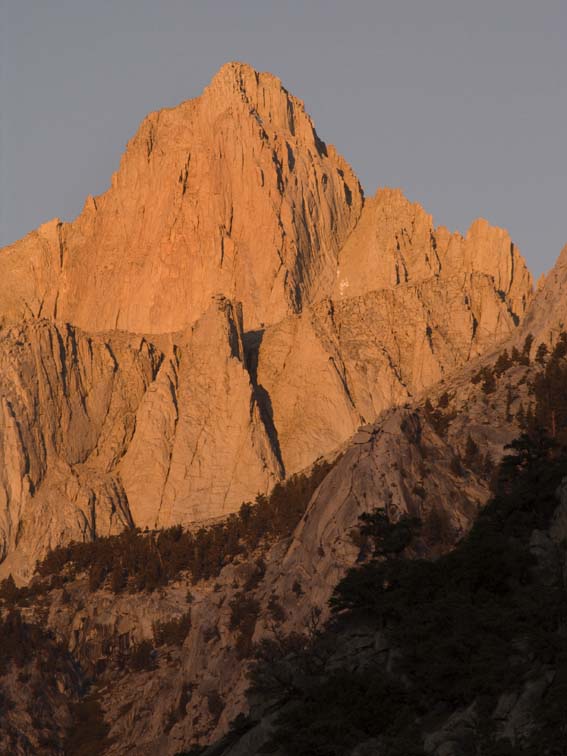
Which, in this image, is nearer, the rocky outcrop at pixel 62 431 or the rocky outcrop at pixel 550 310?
the rocky outcrop at pixel 550 310

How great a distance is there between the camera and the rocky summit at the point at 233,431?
128500mm

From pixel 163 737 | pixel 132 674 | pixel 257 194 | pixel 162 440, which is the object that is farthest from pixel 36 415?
pixel 163 737

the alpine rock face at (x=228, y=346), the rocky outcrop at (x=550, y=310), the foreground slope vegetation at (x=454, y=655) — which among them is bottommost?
the foreground slope vegetation at (x=454, y=655)

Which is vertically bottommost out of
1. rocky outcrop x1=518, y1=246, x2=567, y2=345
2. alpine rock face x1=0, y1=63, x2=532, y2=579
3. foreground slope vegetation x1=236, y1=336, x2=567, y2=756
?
foreground slope vegetation x1=236, y1=336, x2=567, y2=756

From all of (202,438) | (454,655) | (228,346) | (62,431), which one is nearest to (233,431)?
(202,438)

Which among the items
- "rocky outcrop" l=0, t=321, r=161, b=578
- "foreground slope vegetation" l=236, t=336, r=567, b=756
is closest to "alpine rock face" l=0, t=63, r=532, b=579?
"rocky outcrop" l=0, t=321, r=161, b=578

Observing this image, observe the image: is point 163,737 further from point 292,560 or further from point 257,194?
point 257,194

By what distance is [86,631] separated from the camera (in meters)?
148

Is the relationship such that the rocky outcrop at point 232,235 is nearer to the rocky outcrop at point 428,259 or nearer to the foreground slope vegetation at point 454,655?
the rocky outcrop at point 428,259

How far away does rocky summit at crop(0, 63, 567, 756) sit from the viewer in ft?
422

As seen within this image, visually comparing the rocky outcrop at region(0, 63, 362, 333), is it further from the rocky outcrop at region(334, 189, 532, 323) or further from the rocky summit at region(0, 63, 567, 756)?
the rocky outcrop at region(334, 189, 532, 323)

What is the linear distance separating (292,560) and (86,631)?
23.6 metres

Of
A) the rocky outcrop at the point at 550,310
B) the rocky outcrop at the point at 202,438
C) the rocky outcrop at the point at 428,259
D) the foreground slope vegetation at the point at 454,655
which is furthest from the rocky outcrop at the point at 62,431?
the foreground slope vegetation at the point at 454,655

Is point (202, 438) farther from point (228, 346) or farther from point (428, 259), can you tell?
point (428, 259)
